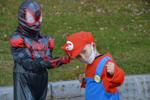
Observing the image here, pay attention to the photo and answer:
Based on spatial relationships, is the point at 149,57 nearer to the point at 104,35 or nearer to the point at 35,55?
the point at 104,35

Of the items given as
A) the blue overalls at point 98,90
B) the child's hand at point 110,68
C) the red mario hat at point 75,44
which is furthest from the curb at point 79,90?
the child's hand at point 110,68

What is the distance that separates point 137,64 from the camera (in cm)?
834

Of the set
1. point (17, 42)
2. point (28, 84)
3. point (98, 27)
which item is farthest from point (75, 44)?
point (98, 27)

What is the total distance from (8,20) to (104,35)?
210 centimetres

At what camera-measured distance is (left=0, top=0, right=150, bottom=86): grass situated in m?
8.09

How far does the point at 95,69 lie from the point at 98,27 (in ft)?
19.5

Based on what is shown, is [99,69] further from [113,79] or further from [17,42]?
[17,42]

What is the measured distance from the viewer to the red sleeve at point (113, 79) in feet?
14.3

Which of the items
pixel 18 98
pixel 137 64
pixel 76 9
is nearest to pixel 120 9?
pixel 76 9

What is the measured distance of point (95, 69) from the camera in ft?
14.9

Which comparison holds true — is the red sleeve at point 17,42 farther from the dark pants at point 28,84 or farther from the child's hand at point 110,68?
the child's hand at point 110,68

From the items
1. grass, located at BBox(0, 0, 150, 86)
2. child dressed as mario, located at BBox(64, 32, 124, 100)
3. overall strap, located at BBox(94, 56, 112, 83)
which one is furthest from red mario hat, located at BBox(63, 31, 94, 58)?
grass, located at BBox(0, 0, 150, 86)

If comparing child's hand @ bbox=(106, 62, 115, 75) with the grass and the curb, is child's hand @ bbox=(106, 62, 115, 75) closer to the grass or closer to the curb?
the curb

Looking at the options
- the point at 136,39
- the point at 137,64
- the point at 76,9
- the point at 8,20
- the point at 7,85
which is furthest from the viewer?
the point at 76,9
